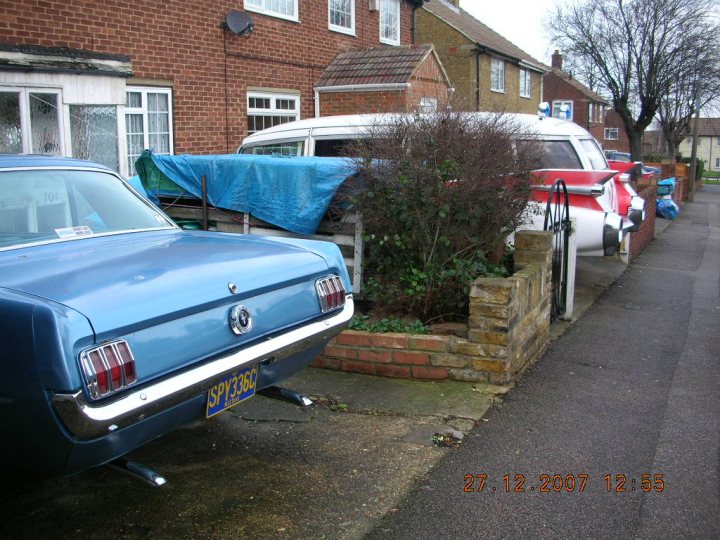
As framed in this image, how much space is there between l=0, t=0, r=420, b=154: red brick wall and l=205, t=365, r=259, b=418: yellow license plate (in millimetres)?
7478

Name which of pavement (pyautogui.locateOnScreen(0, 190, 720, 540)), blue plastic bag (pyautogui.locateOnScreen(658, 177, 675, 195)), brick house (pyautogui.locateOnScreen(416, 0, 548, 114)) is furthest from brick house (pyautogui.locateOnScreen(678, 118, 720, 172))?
pavement (pyautogui.locateOnScreen(0, 190, 720, 540))

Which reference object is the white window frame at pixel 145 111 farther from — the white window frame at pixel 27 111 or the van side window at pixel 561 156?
the van side window at pixel 561 156

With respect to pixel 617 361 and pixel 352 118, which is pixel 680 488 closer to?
pixel 617 361

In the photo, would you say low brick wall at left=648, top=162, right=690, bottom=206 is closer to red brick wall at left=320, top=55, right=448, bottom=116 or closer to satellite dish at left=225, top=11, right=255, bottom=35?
red brick wall at left=320, top=55, right=448, bottom=116

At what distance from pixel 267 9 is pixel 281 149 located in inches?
208

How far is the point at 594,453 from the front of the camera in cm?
426

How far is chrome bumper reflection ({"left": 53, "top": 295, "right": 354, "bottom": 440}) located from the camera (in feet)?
8.74

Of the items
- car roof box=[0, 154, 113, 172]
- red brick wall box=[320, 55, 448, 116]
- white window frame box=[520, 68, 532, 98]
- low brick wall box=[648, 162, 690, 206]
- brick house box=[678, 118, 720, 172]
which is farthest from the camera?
brick house box=[678, 118, 720, 172]

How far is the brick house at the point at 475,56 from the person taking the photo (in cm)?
2644

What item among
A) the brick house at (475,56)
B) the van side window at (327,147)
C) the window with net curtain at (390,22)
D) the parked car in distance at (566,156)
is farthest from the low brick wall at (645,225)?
the brick house at (475,56)

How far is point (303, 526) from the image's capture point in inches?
135

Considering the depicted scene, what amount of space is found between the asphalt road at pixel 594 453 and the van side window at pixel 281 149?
157 inches

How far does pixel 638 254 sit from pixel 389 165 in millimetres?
8396

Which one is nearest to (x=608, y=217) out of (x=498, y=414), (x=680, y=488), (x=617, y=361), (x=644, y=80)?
(x=617, y=361)
